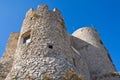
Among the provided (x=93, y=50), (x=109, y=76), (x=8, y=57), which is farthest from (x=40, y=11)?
(x=109, y=76)

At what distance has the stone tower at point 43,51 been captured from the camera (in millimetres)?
8227

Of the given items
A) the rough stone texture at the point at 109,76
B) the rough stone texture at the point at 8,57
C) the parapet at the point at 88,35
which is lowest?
the rough stone texture at the point at 109,76

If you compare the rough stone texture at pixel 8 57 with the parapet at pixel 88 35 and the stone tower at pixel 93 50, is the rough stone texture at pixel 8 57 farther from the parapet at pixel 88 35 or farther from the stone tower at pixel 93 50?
the parapet at pixel 88 35

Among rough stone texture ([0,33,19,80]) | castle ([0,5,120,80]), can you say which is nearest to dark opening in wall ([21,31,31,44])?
castle ([0,5,120,80])

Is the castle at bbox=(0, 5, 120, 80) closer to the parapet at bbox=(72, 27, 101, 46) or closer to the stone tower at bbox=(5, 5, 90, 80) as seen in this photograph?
the stone tower at bbox=(5, 5, 90, 80)

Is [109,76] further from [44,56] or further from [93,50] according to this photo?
[44,56]

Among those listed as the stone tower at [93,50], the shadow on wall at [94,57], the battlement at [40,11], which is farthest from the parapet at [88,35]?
the battlement at [40,11]

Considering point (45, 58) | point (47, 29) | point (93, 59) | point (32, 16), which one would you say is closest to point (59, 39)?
point (47, 29)

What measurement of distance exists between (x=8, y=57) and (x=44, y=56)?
363 cm

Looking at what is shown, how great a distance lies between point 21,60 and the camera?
9188 mm

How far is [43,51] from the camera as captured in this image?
9.20 metres

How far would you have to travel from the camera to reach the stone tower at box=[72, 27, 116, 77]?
14988 mm

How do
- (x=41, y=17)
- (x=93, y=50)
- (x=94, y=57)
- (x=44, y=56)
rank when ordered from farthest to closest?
(x=93, y=50) < (x=94, y=57) < (x=41, y=17) < (x=44, y=56)

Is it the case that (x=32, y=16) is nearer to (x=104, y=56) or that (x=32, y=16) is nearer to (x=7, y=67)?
(x=7, y=67)
